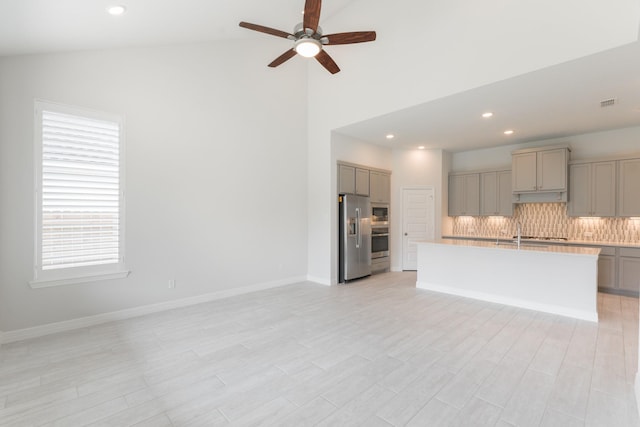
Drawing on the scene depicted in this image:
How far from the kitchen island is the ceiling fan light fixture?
12.5ft

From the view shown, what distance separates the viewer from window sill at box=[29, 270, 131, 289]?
3.47 m

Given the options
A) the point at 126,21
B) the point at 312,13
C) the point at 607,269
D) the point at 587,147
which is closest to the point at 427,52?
the point at 312,13

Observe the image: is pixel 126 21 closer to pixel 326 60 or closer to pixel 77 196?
pixel 77 196

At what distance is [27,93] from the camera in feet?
11.1

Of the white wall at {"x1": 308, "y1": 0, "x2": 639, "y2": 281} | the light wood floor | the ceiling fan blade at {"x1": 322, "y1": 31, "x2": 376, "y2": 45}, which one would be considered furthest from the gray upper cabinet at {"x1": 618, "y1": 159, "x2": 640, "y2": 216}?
the ceiling fan blade at {"x1": 322, "y1": 31, "x2": 376, "y2": 45}

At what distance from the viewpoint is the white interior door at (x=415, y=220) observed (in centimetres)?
721

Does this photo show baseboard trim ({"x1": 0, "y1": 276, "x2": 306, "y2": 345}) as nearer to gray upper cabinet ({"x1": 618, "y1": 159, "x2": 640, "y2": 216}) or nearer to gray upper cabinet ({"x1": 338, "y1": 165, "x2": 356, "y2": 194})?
gray upper cabinet ({"x1": 338, "y1": 165, "x2": 356, "y2": 194})

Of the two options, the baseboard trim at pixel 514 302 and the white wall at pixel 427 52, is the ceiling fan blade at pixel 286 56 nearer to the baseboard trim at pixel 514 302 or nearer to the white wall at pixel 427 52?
the white wall at pixel 427 52

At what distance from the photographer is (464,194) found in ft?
23.7

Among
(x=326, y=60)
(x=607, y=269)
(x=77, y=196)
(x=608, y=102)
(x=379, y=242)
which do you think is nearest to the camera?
(x=326, y=60)

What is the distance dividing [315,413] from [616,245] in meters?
6.03

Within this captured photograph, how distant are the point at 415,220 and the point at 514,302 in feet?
9.99

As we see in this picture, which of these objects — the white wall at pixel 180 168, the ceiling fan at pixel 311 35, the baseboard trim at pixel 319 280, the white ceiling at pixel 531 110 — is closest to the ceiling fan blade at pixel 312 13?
the ceiling fan at pixel 311 35

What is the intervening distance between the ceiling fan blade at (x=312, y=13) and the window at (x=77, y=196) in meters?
2.83
